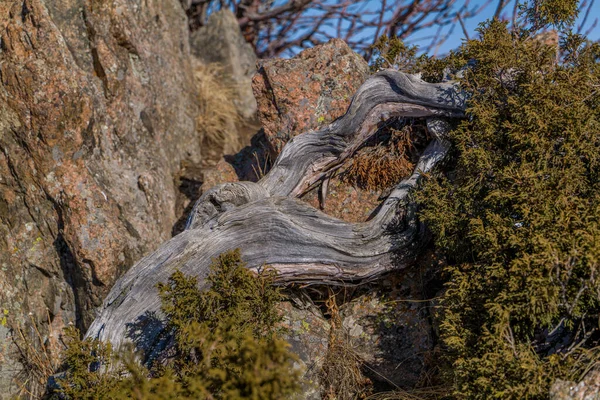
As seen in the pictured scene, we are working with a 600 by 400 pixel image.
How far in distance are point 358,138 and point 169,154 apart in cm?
261

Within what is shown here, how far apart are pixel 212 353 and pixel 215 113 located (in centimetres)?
529

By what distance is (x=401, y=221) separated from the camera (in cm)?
480

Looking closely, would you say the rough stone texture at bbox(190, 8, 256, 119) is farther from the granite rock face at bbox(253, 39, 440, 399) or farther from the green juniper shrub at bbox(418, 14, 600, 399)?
the green juniper shrub at bbox(418, 14, 600, 399)

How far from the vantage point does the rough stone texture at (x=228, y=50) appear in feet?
30.2

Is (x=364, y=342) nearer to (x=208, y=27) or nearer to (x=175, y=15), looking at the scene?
(x=175, y=15)

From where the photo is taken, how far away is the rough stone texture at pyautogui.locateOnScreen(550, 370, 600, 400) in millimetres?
3117

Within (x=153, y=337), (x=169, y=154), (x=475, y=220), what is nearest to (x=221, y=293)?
(x=153, y=337)

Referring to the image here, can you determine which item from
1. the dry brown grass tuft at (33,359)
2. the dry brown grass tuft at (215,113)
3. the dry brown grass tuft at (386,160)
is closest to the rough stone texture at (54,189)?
the dry brown grass tuft at (33,359)

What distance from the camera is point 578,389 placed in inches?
124

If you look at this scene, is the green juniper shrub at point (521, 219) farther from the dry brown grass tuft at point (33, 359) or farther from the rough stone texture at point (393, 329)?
the dry brown grass tuft at point (33, 359)

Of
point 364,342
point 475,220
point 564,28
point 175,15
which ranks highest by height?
point 175,15

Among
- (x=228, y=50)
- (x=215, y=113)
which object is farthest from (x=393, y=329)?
(x=228, y=50)

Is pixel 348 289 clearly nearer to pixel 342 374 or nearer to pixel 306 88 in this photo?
pixel 342 374

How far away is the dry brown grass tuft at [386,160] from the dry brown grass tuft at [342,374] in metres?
1.45
